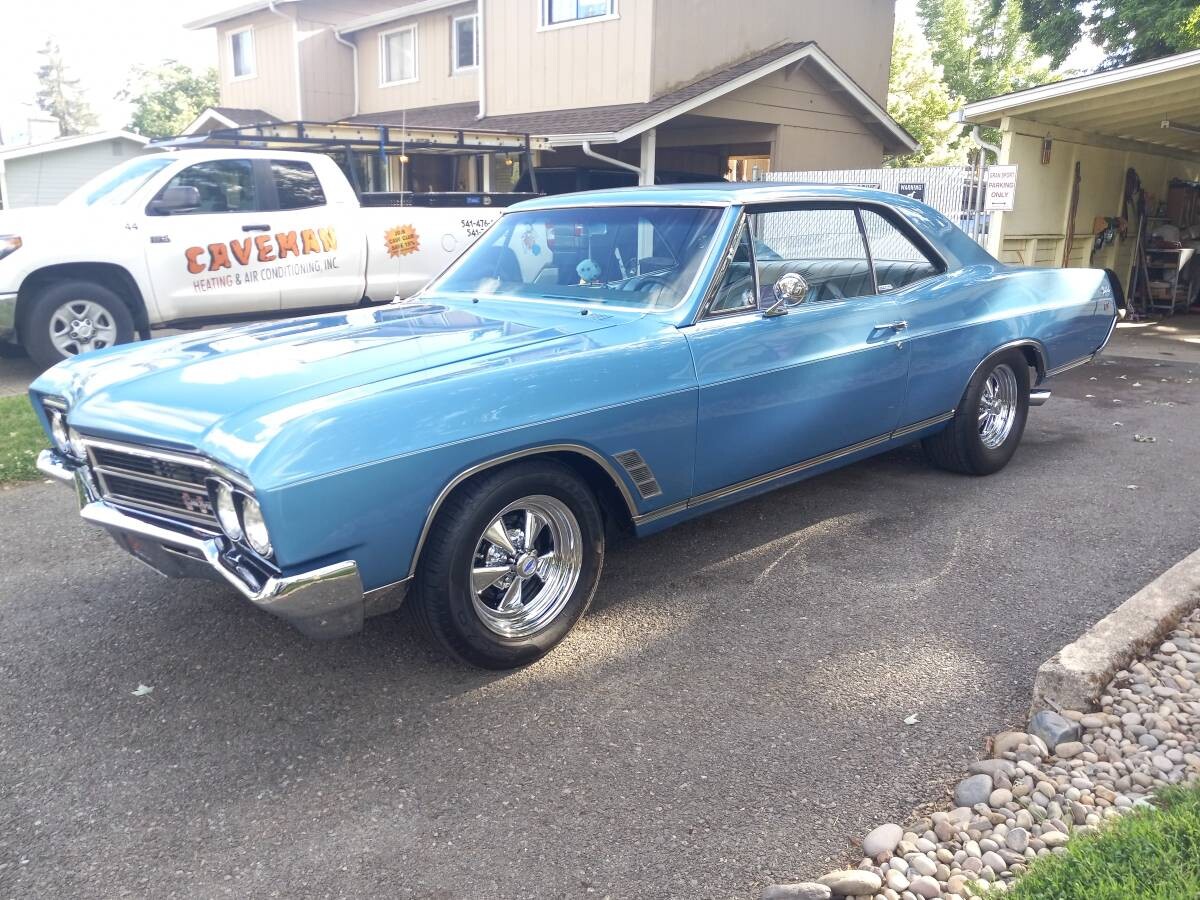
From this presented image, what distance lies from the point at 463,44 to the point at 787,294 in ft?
55.7

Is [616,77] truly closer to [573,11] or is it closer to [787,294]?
[573,11]

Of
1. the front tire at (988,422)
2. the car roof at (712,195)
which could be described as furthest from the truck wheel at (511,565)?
the front tire at (988,422)

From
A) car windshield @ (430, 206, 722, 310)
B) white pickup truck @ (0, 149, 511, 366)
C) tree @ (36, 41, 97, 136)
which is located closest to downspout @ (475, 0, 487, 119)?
white pickup truck @ (0, 149, 511, 366)

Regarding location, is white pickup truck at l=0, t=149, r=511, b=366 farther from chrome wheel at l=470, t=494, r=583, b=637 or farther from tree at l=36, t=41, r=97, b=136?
tree at l=36, t=41, r=97, b=136

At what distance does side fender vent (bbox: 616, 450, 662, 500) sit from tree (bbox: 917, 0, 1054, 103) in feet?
139

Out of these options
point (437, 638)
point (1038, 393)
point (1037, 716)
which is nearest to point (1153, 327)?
point (1038, 393)

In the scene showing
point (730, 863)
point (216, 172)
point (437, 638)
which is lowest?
point (730, 863)

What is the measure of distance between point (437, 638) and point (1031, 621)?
88.9 inches

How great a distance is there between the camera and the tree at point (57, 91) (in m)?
83.9

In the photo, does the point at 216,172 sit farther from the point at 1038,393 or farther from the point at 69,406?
the point at 1038,393

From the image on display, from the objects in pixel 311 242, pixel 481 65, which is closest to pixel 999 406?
pixel 311 242

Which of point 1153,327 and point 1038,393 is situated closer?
point 1038,393

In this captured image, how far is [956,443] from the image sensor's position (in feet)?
17.9

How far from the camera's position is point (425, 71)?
783 inches
